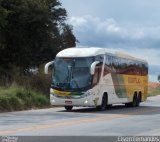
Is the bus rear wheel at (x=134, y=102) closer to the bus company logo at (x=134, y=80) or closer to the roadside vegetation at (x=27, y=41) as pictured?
the bus company logo at (x=134, y=80)

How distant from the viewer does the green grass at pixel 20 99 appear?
99.5ft

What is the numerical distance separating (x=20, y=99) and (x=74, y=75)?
4.49 metres


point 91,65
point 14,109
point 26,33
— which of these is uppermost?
point 26,33

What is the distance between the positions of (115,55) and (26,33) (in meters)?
18.0

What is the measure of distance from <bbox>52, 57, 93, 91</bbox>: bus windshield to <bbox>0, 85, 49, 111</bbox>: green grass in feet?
9.49

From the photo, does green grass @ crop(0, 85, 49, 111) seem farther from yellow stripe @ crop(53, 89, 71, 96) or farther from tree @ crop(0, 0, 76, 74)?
tree @ crop(0, 0, 76, 74)

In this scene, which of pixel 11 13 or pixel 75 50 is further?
pixel 11 13

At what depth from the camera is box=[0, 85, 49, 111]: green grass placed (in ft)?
99.5

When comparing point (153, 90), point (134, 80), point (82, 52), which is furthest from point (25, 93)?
point (153, 90)

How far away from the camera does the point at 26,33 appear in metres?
49.2

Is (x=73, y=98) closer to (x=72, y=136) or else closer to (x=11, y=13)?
(x=72, y=136)

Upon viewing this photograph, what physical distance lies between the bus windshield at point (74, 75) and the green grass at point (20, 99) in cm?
289

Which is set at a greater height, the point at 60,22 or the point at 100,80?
the point at 60,22

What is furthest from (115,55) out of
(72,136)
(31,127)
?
(72,136)
